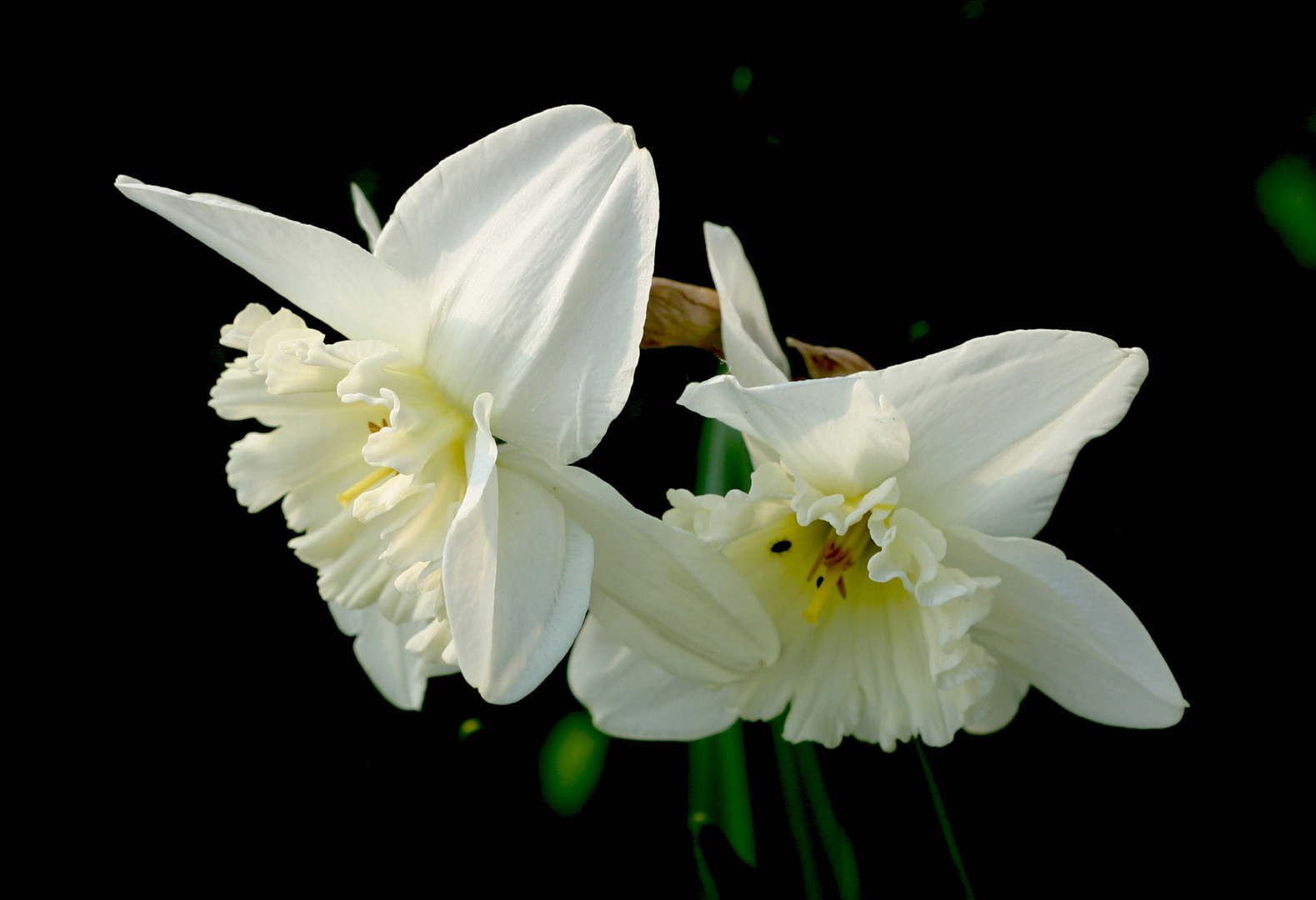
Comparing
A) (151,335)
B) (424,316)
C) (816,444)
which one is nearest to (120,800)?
(151,335)

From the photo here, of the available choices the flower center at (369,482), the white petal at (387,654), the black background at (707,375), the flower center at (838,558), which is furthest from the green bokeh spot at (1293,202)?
the white petal at (387,654)

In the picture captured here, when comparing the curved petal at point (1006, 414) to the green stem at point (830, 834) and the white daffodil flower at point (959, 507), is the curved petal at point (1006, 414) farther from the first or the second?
the green stem at point (830, 834)

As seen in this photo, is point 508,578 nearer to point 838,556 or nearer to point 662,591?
point 662,591

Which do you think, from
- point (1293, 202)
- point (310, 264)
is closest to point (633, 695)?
point (310, 264)

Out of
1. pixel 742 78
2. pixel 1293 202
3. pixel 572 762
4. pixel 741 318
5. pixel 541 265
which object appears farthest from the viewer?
pixel 572 762

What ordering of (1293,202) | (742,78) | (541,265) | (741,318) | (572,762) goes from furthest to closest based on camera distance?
(572,762)
(742,78)
(1293,202)
(741,318)
(541,265)

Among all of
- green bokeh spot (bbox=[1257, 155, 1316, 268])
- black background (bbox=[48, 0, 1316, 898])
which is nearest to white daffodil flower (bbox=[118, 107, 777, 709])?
black background (bbox=[48, 0, 1316, 898])

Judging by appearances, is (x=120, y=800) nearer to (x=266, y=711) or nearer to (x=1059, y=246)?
(x=266, y=711)
